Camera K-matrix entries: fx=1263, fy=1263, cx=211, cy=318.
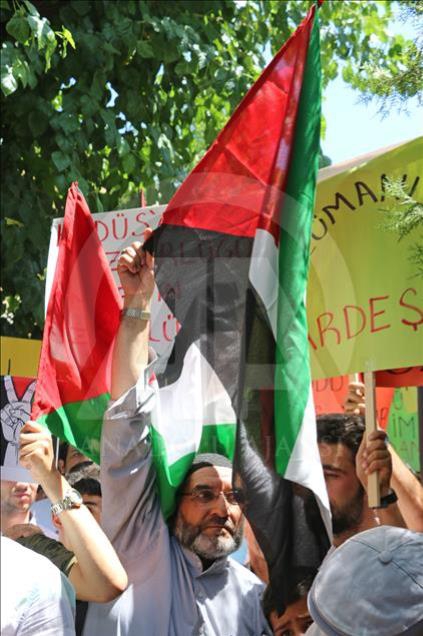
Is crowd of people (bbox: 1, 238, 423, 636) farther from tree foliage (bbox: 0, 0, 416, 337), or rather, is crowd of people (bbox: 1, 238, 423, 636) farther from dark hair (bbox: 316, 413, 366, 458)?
tree foliage (bbox: 0, 0, 416, 337)

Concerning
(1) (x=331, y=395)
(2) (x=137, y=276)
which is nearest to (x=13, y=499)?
→ (1) (x=331, y=395)

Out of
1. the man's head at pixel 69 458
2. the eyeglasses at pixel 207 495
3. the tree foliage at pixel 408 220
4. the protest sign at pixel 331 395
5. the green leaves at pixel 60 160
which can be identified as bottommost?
the eyeglasses at pixel 207 495

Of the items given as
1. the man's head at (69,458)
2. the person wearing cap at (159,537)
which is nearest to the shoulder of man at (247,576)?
the person wearing cap at (159,537)

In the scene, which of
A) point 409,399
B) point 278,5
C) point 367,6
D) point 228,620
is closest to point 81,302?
point 228,620

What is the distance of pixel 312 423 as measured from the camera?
3588 millimetres

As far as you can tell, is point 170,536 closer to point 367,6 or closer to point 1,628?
point 1,628

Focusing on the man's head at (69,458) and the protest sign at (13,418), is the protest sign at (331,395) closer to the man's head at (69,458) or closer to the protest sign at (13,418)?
the man's head at (69,458)

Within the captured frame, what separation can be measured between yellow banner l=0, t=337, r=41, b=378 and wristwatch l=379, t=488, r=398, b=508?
2.90 m

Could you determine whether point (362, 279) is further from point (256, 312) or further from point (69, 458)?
point (69, 458)

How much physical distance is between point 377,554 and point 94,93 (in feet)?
15.9

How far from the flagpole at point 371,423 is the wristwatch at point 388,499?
0.03 metres

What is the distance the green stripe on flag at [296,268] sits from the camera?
3.58m

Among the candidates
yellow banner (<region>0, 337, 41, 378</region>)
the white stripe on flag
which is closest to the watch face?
the white stripe on flag

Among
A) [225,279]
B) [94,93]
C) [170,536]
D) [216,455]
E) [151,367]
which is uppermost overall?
[94,93]
